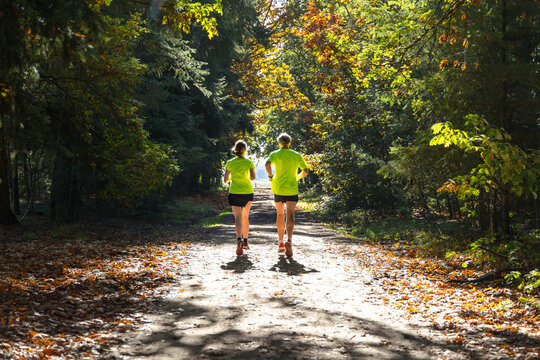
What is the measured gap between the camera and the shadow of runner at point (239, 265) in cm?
878

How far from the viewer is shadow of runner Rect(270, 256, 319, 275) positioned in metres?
8.69

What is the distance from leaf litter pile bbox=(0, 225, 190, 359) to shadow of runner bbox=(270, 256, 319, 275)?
191 cm

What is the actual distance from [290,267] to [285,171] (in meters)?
2.02

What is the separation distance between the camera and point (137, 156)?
42.2ft

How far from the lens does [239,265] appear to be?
30.1 feet

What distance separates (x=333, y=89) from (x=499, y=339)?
16.9m

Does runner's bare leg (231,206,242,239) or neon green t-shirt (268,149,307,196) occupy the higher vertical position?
neon green t-shirt (268,149,307,196)

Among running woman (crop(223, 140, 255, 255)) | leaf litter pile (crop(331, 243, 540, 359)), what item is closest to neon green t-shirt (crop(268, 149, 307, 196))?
running woman (crop(223, 140, 255, 255))

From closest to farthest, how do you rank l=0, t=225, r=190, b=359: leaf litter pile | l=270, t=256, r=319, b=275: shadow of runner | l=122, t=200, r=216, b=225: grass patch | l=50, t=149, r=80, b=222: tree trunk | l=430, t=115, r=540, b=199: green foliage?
1. l=0, t=225, r=190, b=359: leaf litter pile
2. l=430, t=115, r=540, b=199: green foliage
3. l=270, t=256, r=319, b=275: shadow of runner
4. l=50, t=149, r=80, b=222: tree trunk
5. l=122, t=200, r=216, b=225: grass patch

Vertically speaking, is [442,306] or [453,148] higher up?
[453,148]

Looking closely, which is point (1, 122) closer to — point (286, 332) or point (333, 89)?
point (286, 332)

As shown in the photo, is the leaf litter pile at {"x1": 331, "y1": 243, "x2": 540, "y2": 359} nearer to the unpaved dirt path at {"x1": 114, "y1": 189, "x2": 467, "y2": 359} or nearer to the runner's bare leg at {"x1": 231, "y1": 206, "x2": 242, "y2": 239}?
the unpaved dirt path at {"x1": 114, "y1": 189, "x2": 467, "y2": 359}

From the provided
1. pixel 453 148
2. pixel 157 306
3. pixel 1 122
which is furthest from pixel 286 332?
pixel 453 148

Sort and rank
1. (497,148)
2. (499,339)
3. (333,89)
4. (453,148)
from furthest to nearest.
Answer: (333,89)
(453,148)
(497,148)
(499,339)
